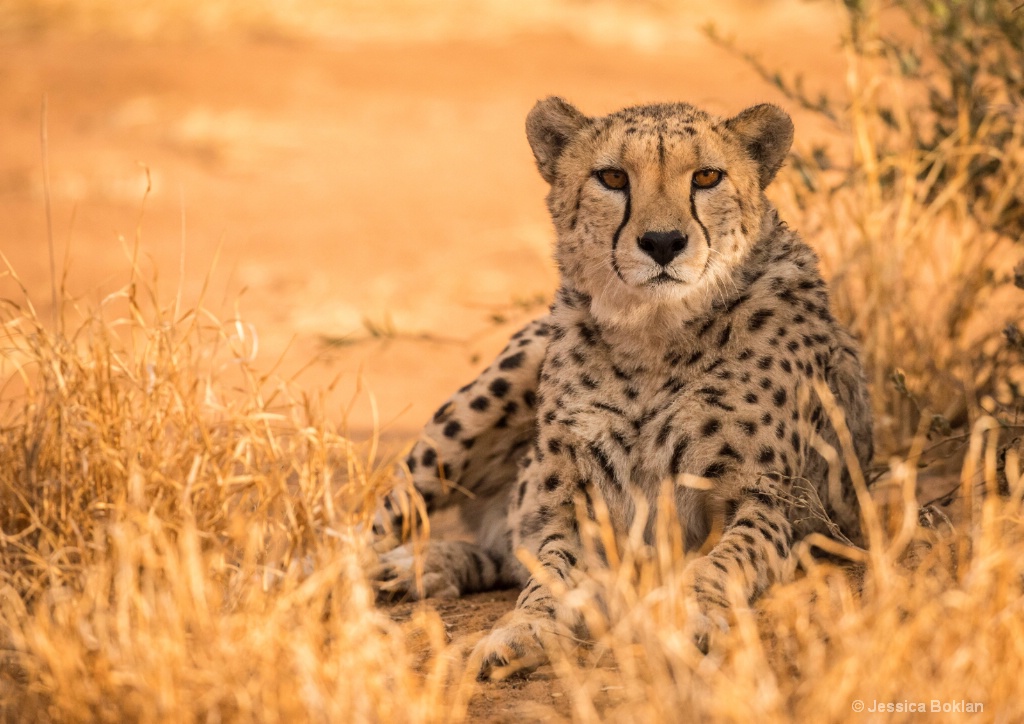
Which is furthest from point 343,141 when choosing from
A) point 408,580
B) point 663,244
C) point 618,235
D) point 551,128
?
point 663,244

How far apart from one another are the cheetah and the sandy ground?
0.49 metres

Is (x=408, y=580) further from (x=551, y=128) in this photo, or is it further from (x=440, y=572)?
(x=551, y=128)

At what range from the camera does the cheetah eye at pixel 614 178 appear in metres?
3.03

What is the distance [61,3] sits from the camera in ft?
44.2

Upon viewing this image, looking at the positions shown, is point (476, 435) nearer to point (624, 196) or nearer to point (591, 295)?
point (591, 295)

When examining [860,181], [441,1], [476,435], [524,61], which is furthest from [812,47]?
[476,435]

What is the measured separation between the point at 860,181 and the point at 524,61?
8984 mm

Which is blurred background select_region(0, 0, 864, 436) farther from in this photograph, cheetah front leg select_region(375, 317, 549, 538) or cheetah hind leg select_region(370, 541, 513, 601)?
cheetah hind leg select_region(370, 541, 513, 601)

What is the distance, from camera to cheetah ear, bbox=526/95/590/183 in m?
3.27

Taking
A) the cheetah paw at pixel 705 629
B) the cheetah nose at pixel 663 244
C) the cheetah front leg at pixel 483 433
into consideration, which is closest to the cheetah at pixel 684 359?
the cheetah nose at pixel 663 244

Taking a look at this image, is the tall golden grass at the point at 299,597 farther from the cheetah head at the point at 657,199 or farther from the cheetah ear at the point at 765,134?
the cheetah ear at the point at 765,134

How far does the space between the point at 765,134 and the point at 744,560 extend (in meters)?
1.06

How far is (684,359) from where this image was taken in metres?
3.05

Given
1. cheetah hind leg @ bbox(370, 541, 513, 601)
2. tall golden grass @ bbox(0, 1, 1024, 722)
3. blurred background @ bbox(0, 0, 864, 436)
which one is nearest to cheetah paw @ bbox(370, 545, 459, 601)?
cheetah hind leg @ bbox(370, 541, 513, 601)
